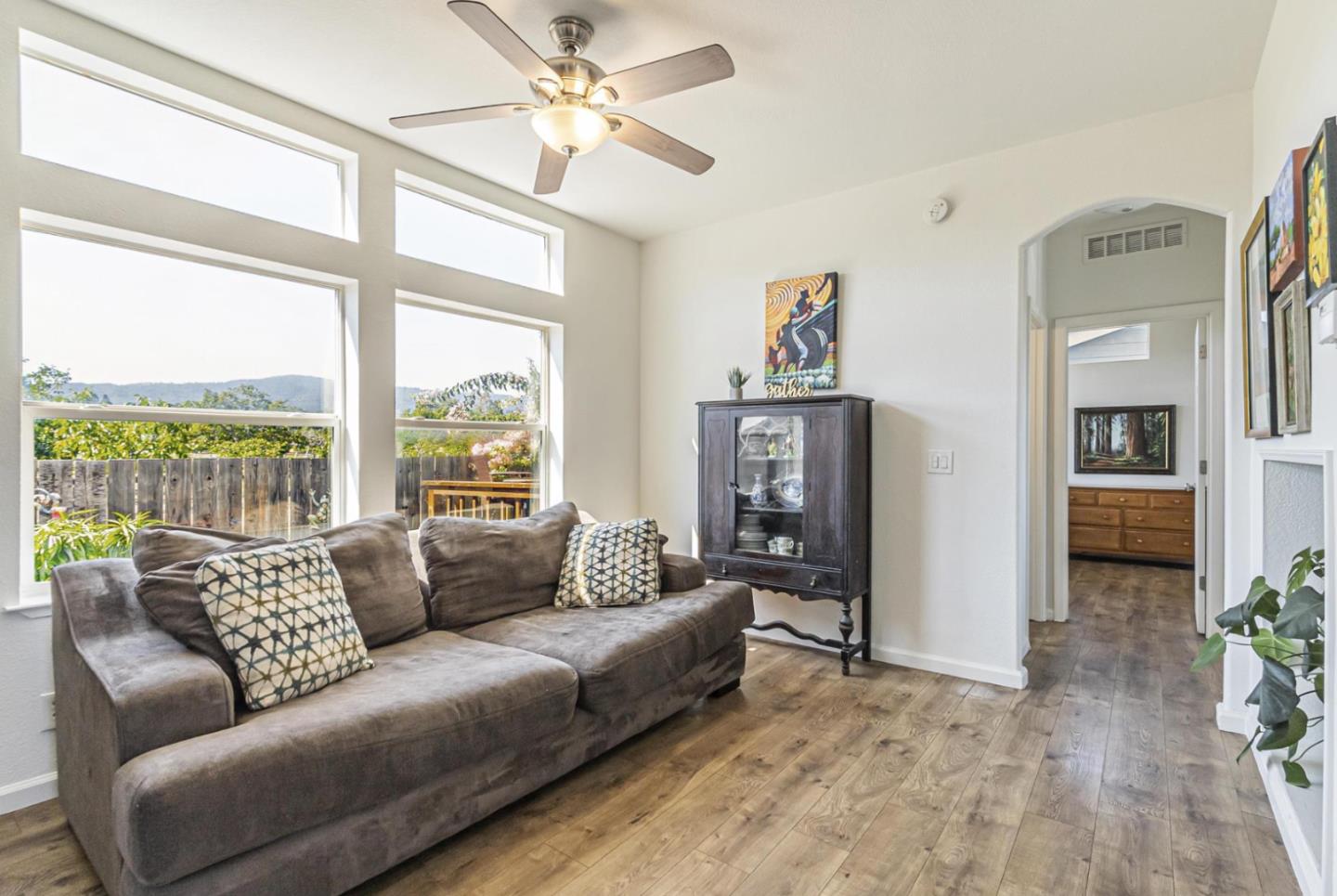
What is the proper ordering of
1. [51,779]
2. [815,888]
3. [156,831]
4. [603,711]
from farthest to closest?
[603,711]
[51,779]
[815,888]
[156,831]

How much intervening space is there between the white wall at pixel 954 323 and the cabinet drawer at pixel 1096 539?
407 centimetres

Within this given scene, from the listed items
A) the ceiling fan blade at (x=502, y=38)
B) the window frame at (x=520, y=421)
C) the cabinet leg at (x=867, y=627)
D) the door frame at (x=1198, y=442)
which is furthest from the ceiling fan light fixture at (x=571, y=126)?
the door frame at (x=1198, y=442)

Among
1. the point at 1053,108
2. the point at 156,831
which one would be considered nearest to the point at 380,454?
the point at 156,831

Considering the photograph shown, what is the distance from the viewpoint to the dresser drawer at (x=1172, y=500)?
6.27 m

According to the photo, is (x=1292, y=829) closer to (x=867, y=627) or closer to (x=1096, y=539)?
(x=867, y=627)

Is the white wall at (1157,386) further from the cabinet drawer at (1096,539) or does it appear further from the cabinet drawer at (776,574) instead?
the cabinet drawer at (776,574)

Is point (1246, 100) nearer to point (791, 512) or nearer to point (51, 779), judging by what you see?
point (791, 512)

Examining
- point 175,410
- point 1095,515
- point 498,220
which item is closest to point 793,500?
point 498,220

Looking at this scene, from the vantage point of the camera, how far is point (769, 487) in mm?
3602

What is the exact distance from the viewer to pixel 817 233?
3.83 meters

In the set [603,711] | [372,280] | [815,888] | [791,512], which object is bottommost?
[815,888]

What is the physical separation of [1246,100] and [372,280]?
12.1 ft

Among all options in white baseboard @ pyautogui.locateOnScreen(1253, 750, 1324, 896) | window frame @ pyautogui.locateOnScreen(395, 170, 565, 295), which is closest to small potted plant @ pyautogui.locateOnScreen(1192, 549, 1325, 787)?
white baseboard @ pyautogui.locateOnScreen(1253, 750, 1324, 896)

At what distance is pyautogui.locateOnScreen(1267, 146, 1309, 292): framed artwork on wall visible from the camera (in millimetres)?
1673
